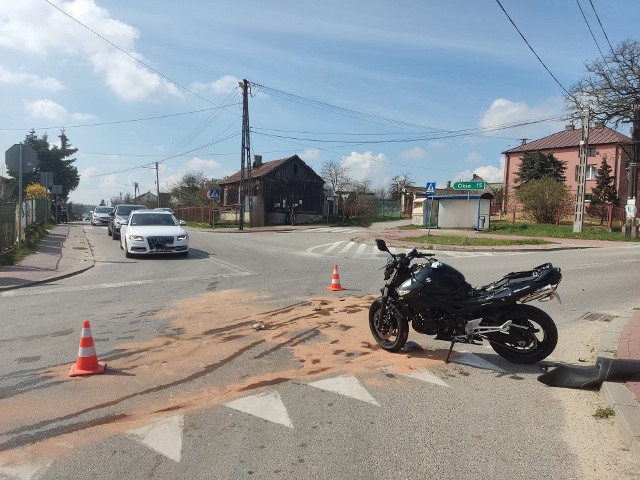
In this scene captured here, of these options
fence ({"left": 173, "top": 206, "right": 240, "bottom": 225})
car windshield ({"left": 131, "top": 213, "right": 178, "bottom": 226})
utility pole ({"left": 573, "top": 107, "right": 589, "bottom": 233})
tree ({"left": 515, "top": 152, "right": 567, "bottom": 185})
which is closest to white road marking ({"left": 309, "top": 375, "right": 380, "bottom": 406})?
car windshield ({"left": 131, "top": 213, "right": 178, "bottom": 226})

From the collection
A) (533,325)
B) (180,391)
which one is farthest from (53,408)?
(533,325)

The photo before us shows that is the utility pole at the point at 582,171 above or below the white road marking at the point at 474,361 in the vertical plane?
above

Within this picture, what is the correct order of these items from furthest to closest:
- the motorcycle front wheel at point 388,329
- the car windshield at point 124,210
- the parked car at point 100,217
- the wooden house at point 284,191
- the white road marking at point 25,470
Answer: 1. the wooden house at point 284,191
2. the parked car at point 100,217
3. the car windshield at point 124,210
4. the motorcycle front wheel at point 388,329
5. the white road marking at point 25,470

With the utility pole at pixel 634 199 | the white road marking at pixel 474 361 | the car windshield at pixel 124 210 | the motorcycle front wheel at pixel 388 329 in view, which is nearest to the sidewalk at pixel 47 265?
the car windshield at pixel 124 210

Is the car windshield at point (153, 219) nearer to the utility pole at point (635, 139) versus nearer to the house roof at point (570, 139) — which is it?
the utility pole at point (635, 139)

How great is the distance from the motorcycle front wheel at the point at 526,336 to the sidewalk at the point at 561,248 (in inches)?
30.6

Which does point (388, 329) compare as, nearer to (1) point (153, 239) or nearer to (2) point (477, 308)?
(2) point (477, 308)

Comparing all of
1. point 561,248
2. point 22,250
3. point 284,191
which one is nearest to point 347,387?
point 22,250

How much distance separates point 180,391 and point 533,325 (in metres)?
3.67

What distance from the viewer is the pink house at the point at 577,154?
4241cm

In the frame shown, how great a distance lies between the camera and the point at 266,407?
4.16 m

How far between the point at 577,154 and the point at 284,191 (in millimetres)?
28091

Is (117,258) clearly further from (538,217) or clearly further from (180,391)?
(538,217)

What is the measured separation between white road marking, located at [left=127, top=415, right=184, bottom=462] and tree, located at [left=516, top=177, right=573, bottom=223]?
105 feet
